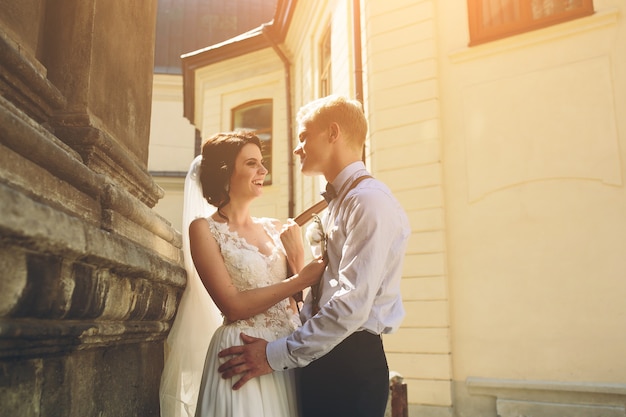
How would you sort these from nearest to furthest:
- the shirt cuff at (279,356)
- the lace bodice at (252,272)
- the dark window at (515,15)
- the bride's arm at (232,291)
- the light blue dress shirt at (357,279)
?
the light blue dress shirt at (357,279) → the shirt cuff at (279,356) → the bride's arm at (232,291) → the lace bodice at (252,272) → the dark window at (515,15)

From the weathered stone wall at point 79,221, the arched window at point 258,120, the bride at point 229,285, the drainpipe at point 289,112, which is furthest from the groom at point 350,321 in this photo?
the arched window at point 258,120

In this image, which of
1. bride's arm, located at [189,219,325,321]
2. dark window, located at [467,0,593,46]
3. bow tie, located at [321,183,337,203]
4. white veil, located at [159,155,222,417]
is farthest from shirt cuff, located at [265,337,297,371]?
dark window, located at [467,0,593,46]

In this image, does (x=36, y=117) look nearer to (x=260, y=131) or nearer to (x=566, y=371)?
(x=566, y=371)

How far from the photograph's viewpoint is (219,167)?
2.95 metres

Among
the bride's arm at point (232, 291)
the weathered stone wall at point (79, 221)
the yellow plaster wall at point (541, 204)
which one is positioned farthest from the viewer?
the yellow plaster wall at point (541, 204)

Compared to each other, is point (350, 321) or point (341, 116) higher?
point (341, 116)

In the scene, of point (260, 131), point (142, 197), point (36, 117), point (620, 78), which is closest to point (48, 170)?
point (36, 117)

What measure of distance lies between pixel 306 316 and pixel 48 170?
1.27 metres

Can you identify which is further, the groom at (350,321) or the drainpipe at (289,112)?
the drainpipe at (289,112)

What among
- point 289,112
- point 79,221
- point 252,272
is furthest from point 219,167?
point 289,112

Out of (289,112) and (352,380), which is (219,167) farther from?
(289,112)

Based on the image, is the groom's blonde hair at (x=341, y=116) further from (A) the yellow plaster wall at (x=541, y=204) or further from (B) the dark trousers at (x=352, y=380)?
(A) the yellow plaster wall at (x=541, y=204)

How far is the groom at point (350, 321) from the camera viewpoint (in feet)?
6.87

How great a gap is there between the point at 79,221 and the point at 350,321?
1047mm
